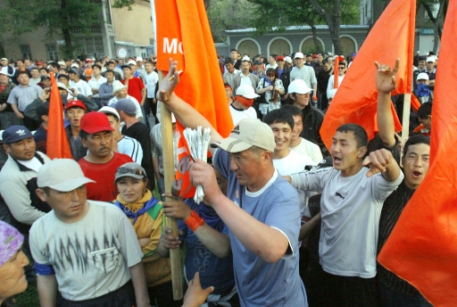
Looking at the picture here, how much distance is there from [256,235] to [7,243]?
3.87ft

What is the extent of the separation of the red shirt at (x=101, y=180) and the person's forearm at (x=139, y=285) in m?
0.87

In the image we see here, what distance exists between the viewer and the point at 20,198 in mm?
3770

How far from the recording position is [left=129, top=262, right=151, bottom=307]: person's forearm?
2.65m

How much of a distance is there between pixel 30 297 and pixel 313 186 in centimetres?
322

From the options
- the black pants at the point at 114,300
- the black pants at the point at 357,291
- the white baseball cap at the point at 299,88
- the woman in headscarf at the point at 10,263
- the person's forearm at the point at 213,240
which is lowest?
the black pants at the point at 357,291

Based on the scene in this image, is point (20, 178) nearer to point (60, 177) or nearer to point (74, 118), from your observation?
point (74, 118)

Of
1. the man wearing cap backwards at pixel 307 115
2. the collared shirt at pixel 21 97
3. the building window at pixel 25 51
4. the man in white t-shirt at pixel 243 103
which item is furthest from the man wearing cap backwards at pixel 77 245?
the building window at pixel 25 51

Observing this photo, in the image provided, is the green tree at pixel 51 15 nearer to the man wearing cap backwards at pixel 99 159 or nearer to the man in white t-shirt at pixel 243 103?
the man in white t-shirt at pixel 243 103

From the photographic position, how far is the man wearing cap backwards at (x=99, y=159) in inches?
134

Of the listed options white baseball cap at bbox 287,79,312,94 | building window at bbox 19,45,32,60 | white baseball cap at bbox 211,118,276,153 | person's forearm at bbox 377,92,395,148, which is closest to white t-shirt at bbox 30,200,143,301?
white baseball cap at bbox 211,118,276,153

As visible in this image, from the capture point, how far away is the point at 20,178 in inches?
150

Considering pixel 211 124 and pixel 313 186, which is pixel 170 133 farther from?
pixel 313 186

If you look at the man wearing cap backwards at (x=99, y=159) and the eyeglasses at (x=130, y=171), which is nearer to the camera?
the eyeglasses at (x=130, y=171)

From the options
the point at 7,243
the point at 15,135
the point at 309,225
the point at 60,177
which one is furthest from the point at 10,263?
the point at 15,135
